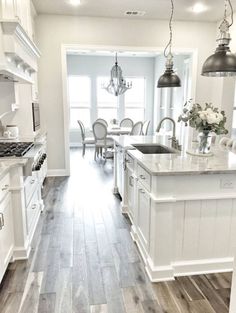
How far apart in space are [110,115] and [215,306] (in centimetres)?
821

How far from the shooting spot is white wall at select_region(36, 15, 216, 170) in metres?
5.13

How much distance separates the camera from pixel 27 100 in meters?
4.13

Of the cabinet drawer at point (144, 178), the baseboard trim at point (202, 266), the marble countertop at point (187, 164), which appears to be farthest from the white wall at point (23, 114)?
the baseboard trim at point (202, 266)

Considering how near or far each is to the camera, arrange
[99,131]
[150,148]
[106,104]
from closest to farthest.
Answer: [150,148]
[99,131]
[106,104]

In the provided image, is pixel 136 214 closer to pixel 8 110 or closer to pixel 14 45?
pixel 14 45

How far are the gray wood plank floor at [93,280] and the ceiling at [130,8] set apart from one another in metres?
3.49

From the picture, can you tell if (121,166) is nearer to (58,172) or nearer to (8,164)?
(8,164)

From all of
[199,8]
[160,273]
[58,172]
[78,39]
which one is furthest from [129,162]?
[199,8]

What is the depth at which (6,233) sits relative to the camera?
2318mm

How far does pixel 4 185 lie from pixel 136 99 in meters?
8.08

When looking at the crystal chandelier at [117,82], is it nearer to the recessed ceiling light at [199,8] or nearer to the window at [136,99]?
the window at [136,99]

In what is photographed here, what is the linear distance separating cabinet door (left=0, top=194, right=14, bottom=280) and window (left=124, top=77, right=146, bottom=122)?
25.5ft

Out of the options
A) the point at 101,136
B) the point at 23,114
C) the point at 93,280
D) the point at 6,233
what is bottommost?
the point at 93,280

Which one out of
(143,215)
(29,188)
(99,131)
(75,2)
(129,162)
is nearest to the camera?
(143,215)
